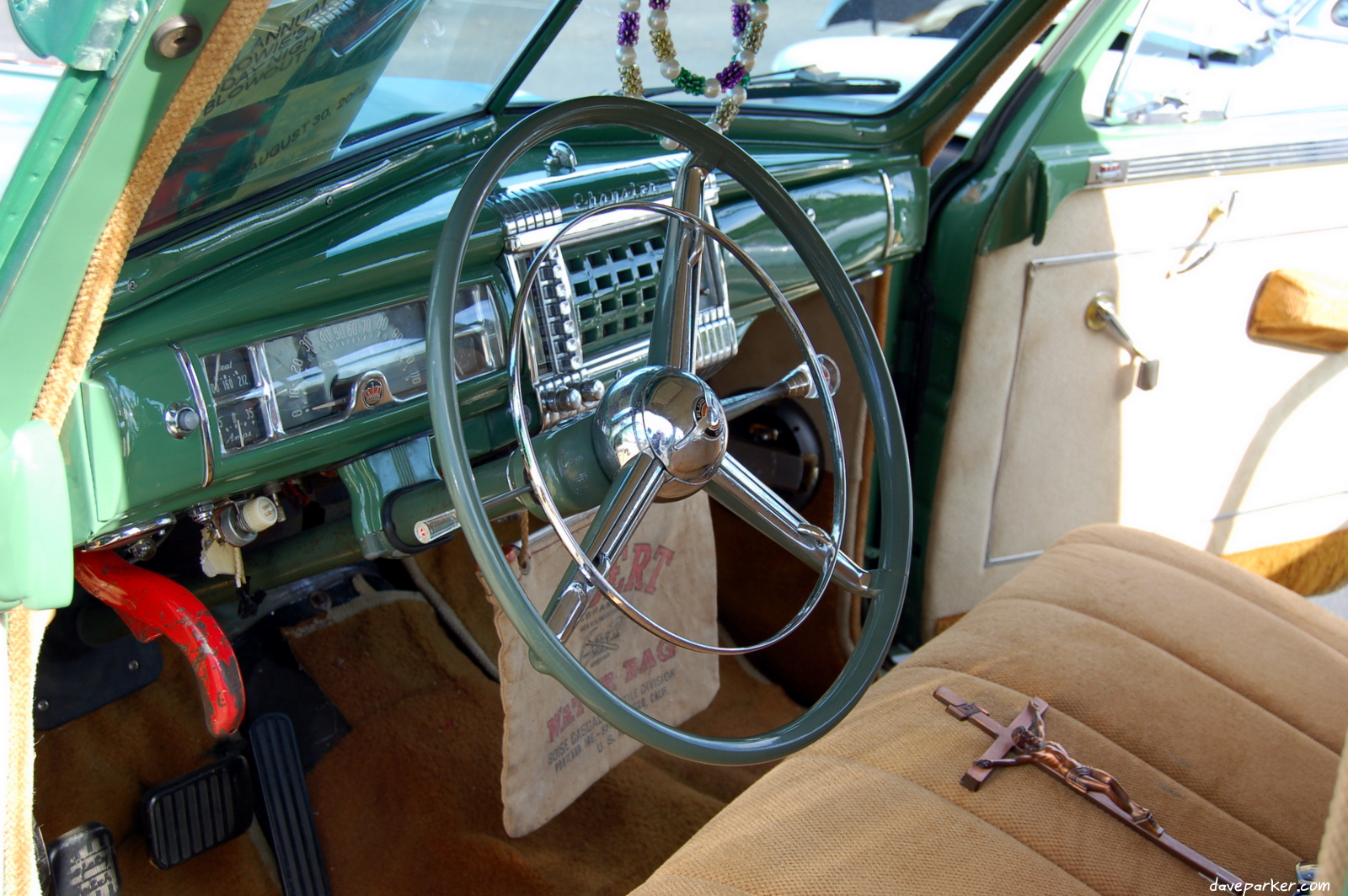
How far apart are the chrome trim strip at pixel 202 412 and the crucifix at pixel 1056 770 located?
0.88 m

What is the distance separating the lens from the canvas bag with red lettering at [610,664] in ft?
5.05

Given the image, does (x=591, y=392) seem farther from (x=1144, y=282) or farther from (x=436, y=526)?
(x=1144, y=282)

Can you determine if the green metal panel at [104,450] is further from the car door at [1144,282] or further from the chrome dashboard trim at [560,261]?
the car door at [1144,282]

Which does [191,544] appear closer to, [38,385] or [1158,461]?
[38,385]

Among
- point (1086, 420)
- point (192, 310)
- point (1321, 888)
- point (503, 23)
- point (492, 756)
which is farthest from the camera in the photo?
point (1086, 420)

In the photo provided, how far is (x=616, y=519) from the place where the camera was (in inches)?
41.5

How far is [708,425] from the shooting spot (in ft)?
3.56

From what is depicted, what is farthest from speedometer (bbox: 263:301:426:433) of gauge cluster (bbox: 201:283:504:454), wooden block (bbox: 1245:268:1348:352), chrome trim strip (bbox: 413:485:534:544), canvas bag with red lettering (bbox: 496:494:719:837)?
wooden block (bbox: 1245:268:1348:352)

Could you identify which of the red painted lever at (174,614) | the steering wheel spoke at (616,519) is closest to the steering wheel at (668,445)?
the steering wheel spoke at (616,519)

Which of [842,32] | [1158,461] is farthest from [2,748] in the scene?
[1158,461]

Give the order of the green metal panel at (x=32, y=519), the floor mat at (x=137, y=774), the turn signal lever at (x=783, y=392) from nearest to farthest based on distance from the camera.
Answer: the green metal panel at (x=32, y=519), the turn signal lever at (x=783, y=392), the floor mat at (x=137, y=774)

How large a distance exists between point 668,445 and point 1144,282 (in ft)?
4.38

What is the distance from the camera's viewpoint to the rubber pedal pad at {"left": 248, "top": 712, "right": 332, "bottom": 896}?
5.38 ft

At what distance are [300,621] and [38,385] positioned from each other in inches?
45.8
